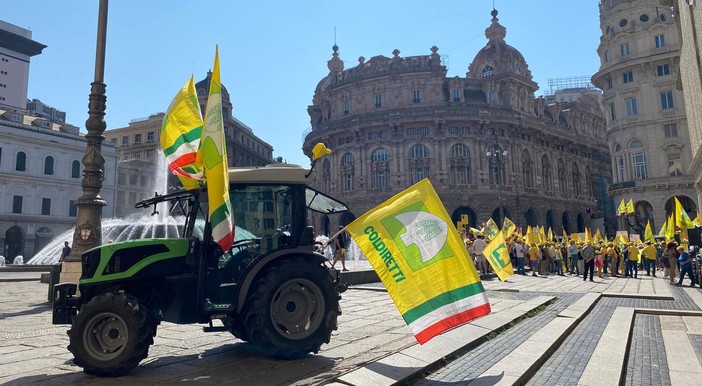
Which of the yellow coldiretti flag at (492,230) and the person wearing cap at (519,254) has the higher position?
the yellow coldiretti flag at (492,230)

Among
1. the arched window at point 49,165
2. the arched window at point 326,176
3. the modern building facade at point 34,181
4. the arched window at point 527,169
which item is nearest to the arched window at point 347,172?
the arched window at point 326,176

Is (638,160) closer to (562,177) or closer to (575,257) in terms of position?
(562,177)

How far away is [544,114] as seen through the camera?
6138 centimetres

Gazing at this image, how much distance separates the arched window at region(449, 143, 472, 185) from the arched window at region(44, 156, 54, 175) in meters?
41.6

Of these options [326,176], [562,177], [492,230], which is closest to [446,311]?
[492,230]

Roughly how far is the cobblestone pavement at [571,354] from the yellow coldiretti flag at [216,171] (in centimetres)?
260

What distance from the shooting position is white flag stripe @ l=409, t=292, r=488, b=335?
4.77m

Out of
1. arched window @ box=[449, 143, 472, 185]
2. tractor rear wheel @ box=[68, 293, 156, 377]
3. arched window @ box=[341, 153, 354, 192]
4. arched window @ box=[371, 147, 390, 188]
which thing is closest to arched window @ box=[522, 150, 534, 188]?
arched window @ box=[449, 143, 472, 185]

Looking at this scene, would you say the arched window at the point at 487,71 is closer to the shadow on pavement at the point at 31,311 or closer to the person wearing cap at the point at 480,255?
the person wearing cap at the point at 480,255

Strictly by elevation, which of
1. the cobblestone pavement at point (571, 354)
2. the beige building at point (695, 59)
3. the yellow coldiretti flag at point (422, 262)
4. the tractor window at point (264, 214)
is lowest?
the cobblestone pavement at point (571, 354)

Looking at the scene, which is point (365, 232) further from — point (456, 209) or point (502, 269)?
point (456, 209)

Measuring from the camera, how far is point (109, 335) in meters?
4.71

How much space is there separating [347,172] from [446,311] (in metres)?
49.2

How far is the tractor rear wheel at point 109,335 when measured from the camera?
4512 mm
